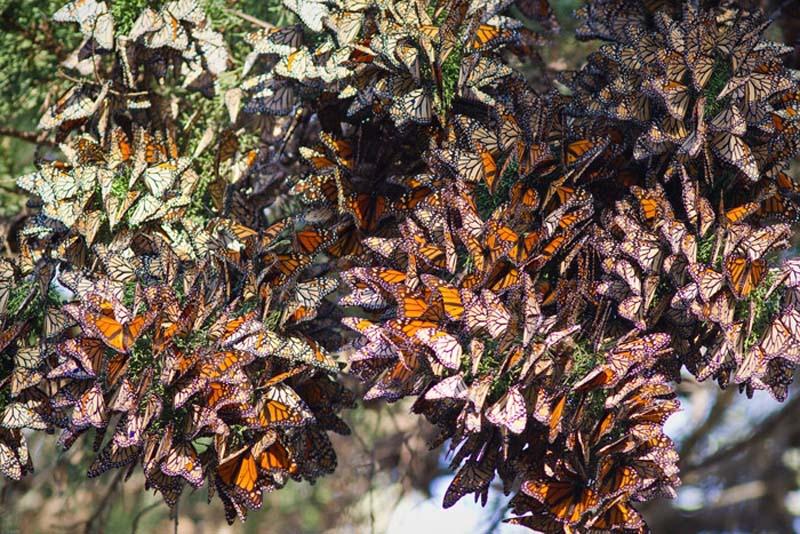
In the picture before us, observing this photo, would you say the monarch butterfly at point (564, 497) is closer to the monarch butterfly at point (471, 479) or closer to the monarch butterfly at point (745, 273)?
the monarch butterfly at point (471, 479)

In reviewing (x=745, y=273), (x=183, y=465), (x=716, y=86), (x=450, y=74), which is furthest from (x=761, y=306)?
(x=183, y=465)

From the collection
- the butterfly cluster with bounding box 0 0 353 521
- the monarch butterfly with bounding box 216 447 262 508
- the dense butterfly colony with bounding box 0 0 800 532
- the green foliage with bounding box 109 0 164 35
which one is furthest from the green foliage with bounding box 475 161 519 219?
the green foliage with bounding box 109 0 164 35

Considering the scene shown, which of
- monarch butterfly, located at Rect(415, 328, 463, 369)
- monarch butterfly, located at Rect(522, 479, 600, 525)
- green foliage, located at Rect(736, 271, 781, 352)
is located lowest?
monarch butterfly, located at Rect(522, 479, 600, 525)

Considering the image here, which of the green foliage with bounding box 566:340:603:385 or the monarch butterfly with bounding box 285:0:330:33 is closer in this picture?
→ the green foliage with bounding box 566:340:603:385

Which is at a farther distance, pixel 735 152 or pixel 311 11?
pixel 311 11

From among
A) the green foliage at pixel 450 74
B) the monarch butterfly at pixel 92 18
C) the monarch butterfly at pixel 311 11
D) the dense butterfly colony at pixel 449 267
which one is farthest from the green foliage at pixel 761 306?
the monarch butterfly at pixel 92 18

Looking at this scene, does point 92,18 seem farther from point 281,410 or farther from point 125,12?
point 281,410

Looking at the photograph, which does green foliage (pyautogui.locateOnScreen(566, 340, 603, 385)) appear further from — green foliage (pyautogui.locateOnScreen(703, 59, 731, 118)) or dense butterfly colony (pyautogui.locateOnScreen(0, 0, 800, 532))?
green foliage (pyautogui.locateOnScreen(703, 59, 731, 118))

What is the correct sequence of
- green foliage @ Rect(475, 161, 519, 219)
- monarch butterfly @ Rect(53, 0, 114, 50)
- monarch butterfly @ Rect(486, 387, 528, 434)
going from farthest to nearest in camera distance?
1. monarch butterfly @ Rect(53, 0, 114, 50)
2. green foliage @ Rect(475, 161, 519, 219)
3. monarch butterfly @ Rect(486, 387, 528, 434)

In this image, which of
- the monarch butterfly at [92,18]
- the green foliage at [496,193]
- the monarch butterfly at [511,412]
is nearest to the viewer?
the monarch butterfly at [511,412]
